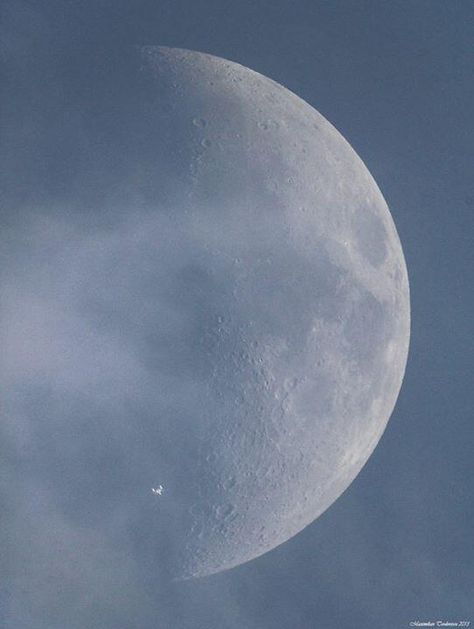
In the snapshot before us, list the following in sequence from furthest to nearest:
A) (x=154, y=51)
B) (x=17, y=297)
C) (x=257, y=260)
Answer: (x=154, y=51), (x=257, y=260), (x=17, y=297)

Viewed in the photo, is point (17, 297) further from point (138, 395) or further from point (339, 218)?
point (339, 218)

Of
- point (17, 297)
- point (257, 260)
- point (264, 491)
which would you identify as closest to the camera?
point (17, 297)

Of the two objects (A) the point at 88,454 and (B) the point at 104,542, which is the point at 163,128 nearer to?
(A) the point at 88,454

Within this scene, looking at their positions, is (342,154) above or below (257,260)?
above

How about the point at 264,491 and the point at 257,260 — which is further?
the point at 264,491

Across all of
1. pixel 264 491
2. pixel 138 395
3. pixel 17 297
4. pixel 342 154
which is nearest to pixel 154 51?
pixel 342 154

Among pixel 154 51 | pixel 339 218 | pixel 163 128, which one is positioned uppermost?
pixel 154 51

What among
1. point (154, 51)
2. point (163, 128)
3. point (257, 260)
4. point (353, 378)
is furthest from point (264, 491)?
point (154, 51)
